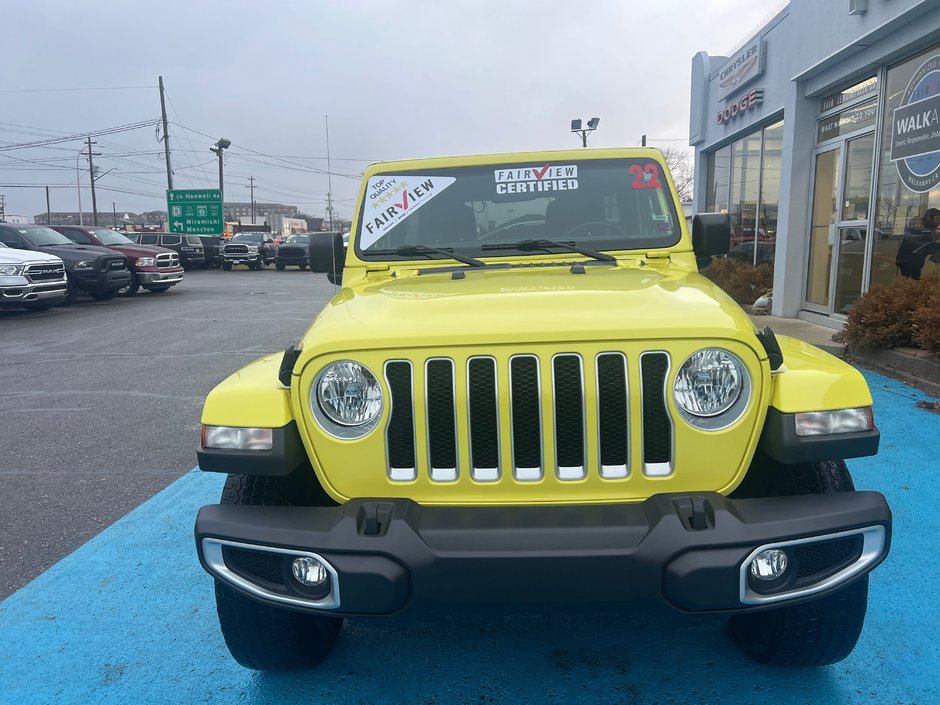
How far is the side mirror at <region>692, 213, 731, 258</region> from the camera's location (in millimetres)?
3381

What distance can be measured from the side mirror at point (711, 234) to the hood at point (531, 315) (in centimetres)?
95

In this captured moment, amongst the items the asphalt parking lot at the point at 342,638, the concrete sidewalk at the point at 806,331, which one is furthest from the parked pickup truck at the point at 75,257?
the concrete sidewalk at the point at 806,331

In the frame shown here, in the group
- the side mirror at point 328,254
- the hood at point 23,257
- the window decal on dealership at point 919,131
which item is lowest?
the hood at point 23,257

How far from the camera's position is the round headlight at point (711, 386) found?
193 centimetres

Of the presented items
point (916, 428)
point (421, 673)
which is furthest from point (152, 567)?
point (916, 428)

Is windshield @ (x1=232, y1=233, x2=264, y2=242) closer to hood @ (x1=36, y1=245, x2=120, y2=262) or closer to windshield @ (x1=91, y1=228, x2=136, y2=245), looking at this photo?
windshield @ (x1=91, y1=228, x2=136, y2=245)

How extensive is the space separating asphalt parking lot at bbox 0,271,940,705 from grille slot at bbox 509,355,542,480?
0.55 metres

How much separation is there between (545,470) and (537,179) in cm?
189

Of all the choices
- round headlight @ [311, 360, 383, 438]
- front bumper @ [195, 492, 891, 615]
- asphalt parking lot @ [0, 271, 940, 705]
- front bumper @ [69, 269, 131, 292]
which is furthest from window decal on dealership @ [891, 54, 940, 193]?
front bumper @ [69, 269, 131, 292]

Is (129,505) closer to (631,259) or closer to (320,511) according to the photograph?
(320,511)

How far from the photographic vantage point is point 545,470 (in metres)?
1.94

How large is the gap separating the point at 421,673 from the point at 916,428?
4.14 meters

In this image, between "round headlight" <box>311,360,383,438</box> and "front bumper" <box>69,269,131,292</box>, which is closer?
"round headlight" <box>311,360,383,438</box>

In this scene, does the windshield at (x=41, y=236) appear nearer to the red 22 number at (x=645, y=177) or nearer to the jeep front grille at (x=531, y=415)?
the red 22 number at (x=645, y=177)
